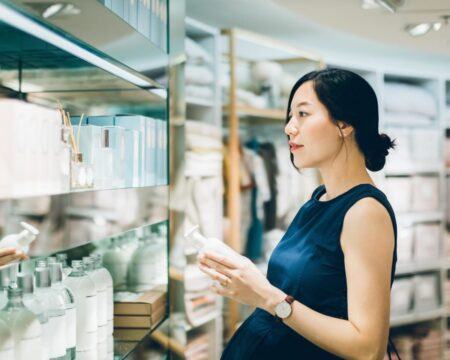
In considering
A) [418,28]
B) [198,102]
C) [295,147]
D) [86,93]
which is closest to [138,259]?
[86,93]

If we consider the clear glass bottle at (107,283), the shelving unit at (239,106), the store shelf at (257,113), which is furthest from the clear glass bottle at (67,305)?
the store shelf at (257,113)

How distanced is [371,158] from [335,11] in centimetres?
139

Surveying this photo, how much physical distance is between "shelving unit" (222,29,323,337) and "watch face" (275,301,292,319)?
2017 mm

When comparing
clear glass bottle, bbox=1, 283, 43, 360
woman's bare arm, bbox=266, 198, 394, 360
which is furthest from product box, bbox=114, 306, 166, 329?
woman's bare arm, bbox=266, 198, 394, 360

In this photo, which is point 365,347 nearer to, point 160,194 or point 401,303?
point 160,194

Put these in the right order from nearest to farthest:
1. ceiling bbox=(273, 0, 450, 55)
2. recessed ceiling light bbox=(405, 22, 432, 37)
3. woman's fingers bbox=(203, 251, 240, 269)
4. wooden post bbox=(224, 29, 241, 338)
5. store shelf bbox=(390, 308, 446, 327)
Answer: woman's fingers bbox=(203, 251, 240, 269)
ceiling bbox=(273, 0, 450, 55)
recessed ceiling light bbox=(405, 22, 432, 37)
wooden post bbox=(224, 29, 241, 338)
store shelf bbox=(390, 308, 446, 327)

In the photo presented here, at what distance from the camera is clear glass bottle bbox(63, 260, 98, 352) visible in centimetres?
161

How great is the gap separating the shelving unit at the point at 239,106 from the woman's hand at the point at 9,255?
2.35 metres

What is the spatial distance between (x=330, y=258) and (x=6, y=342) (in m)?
0.80

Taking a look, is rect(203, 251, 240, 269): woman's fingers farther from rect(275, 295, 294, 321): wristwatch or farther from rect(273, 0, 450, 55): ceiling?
rect(273, 0, 450, 55): ceiling

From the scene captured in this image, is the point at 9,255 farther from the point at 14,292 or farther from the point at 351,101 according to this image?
the point at 351,101

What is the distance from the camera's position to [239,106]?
3.63 m

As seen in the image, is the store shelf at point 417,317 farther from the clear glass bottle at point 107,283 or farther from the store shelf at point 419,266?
the clear glass bottle at point 107,283

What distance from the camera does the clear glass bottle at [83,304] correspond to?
5.29 feet
